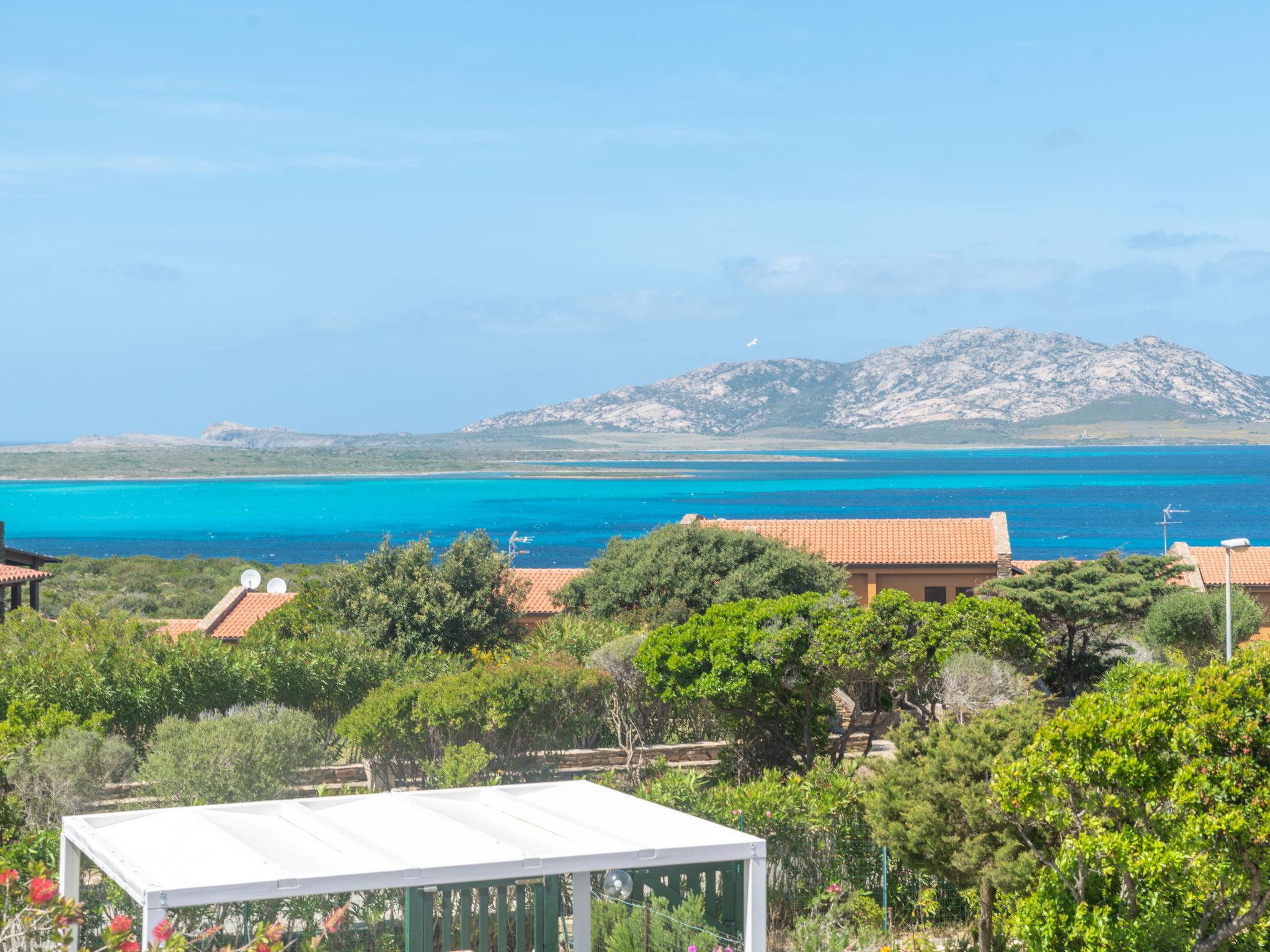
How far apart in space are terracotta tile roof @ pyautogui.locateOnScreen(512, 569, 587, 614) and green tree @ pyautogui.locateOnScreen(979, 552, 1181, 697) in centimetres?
1316

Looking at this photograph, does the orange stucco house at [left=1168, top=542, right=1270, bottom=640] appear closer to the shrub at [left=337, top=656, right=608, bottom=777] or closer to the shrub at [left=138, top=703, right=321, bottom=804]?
the shrub at [left=337, top=656, right=608, bottom=777]

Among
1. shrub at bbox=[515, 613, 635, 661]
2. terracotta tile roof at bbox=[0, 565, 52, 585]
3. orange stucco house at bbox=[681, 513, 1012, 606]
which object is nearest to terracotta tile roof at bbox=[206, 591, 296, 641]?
terracotta tile roof at bbox=[0, 565, 52, 585]

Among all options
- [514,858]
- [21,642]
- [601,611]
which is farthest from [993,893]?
[601,611]

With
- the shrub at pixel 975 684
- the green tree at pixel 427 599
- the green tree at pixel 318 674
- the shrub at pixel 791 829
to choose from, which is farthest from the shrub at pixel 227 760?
the green tree at pixel 427 599

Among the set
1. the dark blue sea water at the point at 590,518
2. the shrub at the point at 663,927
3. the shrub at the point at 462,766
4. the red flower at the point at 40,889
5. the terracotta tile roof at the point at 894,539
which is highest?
the red flower at the point at 40,889

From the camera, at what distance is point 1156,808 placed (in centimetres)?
952

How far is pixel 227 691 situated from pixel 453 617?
8159 millimetres

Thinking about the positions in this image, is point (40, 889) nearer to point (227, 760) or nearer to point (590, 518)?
point (227, 760)

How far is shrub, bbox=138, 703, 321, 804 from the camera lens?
1523 cm

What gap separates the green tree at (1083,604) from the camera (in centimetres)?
2906

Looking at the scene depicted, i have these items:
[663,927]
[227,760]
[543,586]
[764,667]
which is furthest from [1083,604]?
[663,927]

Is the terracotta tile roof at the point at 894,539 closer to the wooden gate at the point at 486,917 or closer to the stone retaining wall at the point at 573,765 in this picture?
the stone retaining wall at the point at 573,765

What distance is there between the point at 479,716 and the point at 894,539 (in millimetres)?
24752

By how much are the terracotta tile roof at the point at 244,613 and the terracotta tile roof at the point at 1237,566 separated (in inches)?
1202
